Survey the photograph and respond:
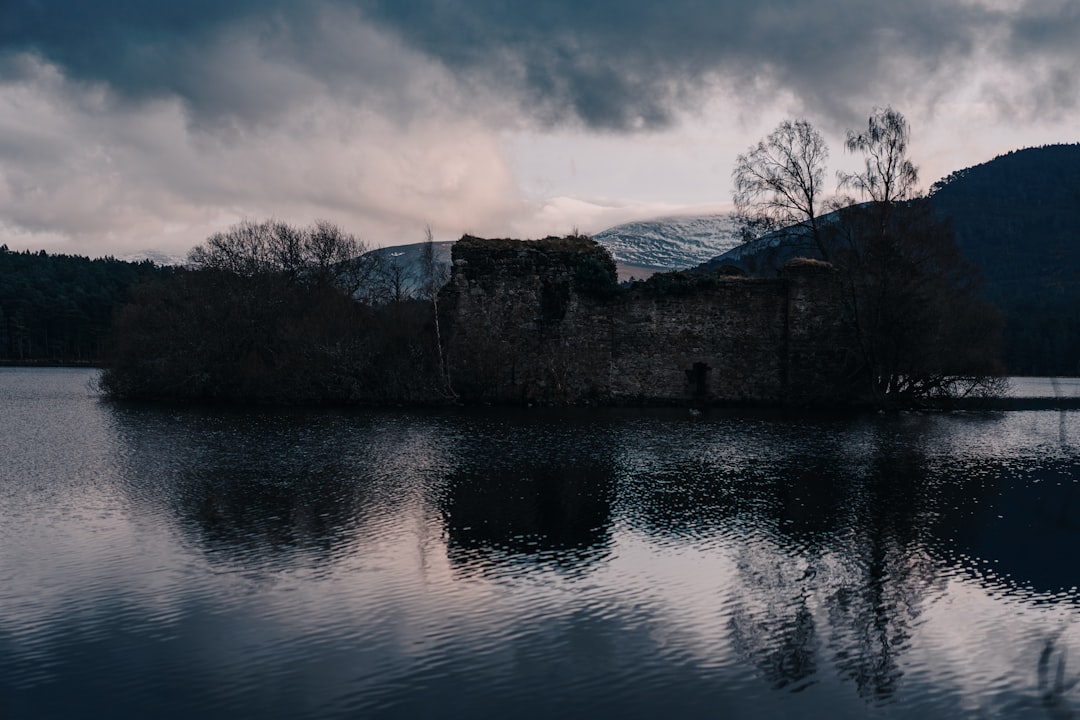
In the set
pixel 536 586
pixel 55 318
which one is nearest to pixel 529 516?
pixel 536 586

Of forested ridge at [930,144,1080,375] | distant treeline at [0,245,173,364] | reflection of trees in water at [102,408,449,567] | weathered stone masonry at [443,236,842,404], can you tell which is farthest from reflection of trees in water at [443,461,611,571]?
distant treeline at [0,245,173,364]

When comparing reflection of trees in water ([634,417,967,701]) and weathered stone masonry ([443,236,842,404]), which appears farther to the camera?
weathered stone masonry ([443,236,842,404])

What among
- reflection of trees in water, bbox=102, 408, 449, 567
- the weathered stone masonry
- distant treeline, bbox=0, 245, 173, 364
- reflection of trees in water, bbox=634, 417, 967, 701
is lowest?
reflection of trees in water, bbox=634, 417, 967, 701

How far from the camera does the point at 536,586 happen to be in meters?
8.57

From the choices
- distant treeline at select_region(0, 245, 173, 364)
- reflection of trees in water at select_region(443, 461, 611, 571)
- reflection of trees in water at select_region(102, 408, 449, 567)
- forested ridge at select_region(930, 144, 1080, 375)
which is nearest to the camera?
reflection of trees in water at select_region(443, 461, 611, 571)

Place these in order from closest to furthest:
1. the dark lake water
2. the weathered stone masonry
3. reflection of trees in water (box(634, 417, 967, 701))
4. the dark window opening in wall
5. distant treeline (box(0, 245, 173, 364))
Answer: the dark lake water, reflection of trees in water (box(634, 417, 967, 701)), the weathered stone masonry, the dark window opening in wall, distant treeline (box(0, 245, 173, 364))

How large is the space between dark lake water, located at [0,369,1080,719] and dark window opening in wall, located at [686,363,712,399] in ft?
49.4

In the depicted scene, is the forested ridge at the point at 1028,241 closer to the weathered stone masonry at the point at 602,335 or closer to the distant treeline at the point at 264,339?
the weathered stone masonry at the point at 602,335

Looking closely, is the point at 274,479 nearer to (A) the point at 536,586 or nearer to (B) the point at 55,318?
(A) the point at 536,586

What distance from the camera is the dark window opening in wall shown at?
32.9m

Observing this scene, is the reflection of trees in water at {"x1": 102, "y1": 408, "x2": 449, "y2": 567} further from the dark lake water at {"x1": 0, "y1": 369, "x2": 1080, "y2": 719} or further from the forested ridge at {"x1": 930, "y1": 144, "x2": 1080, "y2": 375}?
the forested ridge at {"x1": 930, "y1": 144, "x2": 1080, "y2": 375}

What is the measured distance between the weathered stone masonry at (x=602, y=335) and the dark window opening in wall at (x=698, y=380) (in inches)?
4.3

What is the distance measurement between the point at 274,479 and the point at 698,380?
2175 cm

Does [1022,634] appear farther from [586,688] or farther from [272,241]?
[272,241]
